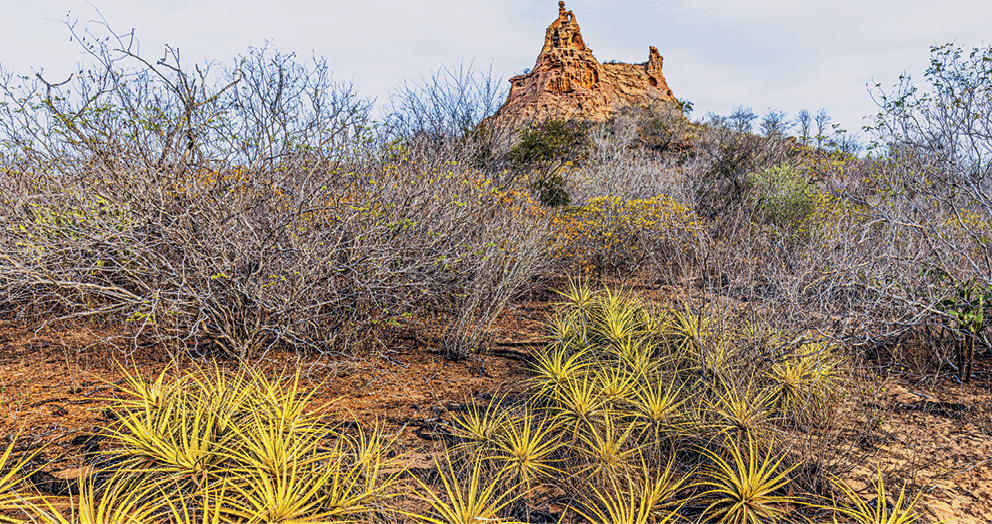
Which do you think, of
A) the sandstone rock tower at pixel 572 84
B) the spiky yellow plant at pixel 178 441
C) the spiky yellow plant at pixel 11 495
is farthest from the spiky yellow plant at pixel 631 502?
the sandstone rock tower at pixel 572 84

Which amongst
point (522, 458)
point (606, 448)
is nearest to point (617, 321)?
point (606, 448)

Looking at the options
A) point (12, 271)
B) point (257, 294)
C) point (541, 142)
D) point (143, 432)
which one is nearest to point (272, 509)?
point (143, 432)

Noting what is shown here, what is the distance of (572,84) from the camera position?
111 feet

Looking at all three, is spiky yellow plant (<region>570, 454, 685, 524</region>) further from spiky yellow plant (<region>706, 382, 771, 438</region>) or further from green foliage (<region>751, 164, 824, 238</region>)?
green foliage (<region>751, 164, 824, 238</region>)

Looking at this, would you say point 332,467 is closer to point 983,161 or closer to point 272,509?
point 272,509

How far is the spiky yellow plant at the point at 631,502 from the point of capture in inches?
89.5

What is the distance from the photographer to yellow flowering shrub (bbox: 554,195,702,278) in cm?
749

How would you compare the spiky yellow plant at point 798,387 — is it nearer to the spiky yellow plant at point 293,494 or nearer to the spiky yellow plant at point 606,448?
the spiky yellow plant at point 606,448

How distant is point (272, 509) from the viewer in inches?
81.6

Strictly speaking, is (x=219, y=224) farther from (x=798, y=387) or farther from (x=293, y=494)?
(x=798, y=387)

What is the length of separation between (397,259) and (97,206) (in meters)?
2.42

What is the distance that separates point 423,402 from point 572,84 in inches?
1314

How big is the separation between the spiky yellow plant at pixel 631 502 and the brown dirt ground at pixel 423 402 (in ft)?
3.65

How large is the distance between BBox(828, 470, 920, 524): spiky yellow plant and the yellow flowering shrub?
4.89m
